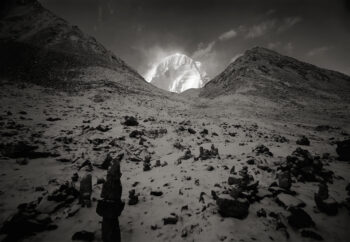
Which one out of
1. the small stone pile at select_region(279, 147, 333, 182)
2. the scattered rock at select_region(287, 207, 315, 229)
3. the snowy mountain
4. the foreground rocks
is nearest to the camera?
the foreground rocks

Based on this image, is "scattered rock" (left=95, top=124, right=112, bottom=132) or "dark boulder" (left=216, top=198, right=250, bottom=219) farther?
"scattered rock" (left=95, top=124, right=112, bottom=132)

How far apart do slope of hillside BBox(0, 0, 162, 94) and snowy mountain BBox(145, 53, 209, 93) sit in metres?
117

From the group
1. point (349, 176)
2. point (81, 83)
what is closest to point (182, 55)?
point (81, 83)

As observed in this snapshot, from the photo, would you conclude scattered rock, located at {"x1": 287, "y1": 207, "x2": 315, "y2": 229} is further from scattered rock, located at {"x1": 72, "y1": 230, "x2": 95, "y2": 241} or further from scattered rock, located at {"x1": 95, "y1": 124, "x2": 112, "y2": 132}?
scattered rock, located at {"x1": 95, "y1": 124, "x2": 112, "y2": 132}

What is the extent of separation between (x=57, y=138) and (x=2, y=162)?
12.0 feet

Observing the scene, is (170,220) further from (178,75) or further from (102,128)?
(178,75)

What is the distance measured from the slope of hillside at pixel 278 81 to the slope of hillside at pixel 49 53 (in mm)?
22730

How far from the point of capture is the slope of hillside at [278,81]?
4297 cm

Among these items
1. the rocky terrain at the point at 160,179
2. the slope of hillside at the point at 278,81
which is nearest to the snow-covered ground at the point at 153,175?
the rocky terrain at the point at 160,179

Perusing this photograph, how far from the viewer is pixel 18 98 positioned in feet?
67.8

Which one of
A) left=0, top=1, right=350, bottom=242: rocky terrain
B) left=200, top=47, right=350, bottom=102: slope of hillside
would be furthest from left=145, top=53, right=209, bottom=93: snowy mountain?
left=0, top=1, right=350, bottom=242: rocky terrain

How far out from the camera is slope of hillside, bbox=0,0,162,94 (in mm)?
31594

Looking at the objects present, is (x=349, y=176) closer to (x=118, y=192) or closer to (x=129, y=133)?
(x=118, y=192)

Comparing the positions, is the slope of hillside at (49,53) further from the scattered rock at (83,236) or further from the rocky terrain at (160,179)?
the scattered rock at (83,236)
